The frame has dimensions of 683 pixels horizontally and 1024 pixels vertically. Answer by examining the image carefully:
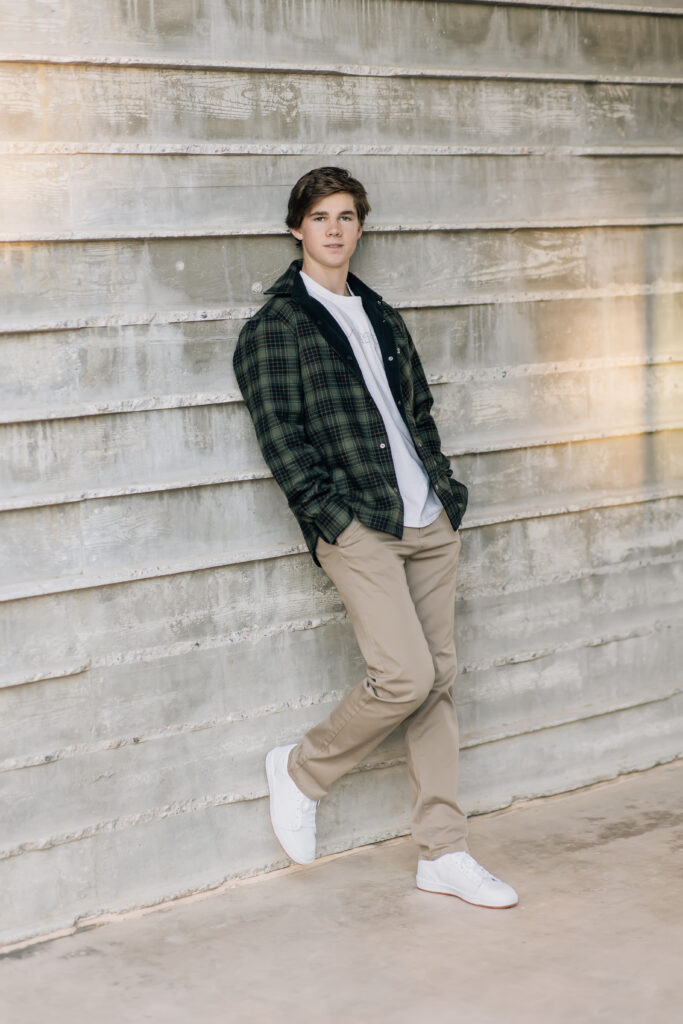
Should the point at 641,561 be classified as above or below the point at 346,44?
below

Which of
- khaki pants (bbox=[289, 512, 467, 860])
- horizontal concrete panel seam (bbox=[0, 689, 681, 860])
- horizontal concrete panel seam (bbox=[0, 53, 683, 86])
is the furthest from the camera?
khaki pants (bbox=[289, 512, 467, 860])

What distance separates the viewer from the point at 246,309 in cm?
363

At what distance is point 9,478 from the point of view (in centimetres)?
334

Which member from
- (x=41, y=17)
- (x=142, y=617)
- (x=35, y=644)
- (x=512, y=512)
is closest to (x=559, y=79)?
(x=512, y=512)

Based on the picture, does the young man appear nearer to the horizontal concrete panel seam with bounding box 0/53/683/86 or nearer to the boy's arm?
the boy's arm

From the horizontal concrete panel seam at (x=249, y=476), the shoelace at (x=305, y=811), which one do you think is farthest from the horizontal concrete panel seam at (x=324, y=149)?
the shoelace at (x=305, y=811)

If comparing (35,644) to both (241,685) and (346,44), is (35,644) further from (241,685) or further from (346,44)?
(346,44)

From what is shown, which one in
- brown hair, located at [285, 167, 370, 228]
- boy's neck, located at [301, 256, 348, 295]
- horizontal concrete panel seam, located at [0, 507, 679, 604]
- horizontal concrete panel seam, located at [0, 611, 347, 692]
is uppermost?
brown hair, located at [285, 167, 370, 228]

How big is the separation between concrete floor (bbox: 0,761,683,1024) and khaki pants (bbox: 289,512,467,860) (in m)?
0.28

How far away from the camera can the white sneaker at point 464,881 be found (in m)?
3.54

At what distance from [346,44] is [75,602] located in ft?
6.27

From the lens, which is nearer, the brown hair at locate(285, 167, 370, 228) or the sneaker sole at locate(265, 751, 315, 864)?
the brown hair at locate(285, 167, 370, 228)

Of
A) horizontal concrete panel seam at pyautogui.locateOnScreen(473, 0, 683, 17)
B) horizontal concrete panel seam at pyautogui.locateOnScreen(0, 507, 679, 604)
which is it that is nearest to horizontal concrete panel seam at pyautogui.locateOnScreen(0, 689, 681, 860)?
horizontal concrete panel seam at pyautogui.locateOnScreen(0, 507, 679, 604)

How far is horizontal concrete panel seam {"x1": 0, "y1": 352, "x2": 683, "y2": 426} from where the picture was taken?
3359 millimetres
